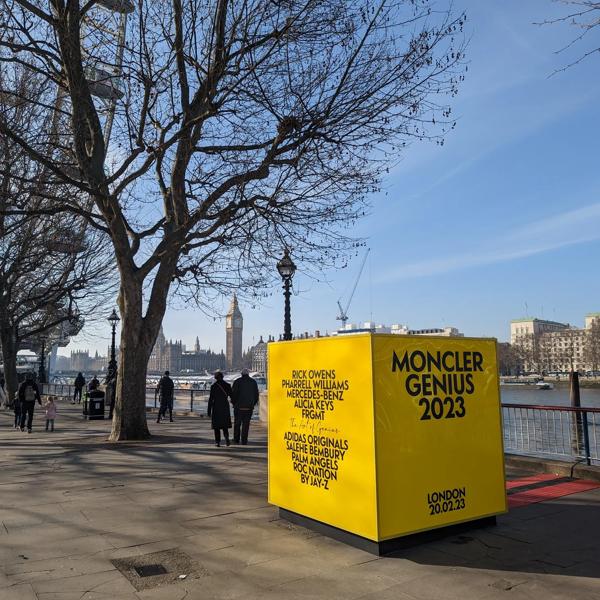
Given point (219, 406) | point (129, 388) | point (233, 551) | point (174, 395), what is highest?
point (129, 388)

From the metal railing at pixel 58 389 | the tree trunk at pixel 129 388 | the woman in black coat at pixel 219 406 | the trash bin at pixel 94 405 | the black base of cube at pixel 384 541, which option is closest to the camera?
the black base of cube at pixel 384 541

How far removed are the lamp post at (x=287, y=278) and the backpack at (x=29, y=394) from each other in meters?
7.96

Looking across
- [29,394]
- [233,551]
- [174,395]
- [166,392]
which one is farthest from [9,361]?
[233,551]

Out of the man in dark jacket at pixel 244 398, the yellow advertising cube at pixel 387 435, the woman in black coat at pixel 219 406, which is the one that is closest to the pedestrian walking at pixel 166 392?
the man in dark jacket at pixel 244 398

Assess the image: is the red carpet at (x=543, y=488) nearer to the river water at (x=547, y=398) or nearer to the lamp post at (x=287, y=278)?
the lamp post at (x=287, y=278)

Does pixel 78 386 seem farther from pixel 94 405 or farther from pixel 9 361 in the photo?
pixel 94 405

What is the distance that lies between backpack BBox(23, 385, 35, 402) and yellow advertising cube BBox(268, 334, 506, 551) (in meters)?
12.9

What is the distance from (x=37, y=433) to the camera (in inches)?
672

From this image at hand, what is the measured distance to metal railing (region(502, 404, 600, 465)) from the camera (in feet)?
30.9

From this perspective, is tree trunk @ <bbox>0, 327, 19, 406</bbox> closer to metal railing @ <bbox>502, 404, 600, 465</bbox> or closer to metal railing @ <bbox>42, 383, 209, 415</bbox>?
metal railing @ <bbox>42, 383, 209, 415</bbox>

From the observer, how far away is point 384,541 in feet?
17.6

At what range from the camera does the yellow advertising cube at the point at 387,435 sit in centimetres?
550


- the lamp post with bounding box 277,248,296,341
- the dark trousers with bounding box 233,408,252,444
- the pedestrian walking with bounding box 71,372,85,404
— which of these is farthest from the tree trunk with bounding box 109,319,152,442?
the pedestrian walking with bounding box 71,372,85,404

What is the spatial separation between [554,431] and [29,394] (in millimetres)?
14566
